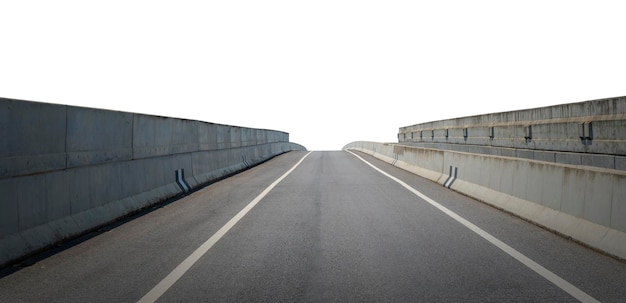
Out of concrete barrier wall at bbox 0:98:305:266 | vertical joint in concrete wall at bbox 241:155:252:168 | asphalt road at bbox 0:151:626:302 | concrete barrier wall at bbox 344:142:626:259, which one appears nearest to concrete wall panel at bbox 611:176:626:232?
concrete barrier wall at bbox 344:142:626:259

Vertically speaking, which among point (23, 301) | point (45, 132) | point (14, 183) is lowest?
point (23, 301)

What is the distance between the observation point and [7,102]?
22.6 feet

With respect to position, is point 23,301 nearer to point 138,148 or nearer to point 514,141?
point 138,148

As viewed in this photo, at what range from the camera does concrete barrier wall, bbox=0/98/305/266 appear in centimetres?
686

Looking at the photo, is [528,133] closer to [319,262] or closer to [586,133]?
[586,133]

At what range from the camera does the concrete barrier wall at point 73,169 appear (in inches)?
270

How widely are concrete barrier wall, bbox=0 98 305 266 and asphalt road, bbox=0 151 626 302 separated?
0.50 meters

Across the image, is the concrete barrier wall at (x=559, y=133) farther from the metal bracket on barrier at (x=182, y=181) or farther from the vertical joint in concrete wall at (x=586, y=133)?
the metal bracket on barrier at (x=182, y=181)

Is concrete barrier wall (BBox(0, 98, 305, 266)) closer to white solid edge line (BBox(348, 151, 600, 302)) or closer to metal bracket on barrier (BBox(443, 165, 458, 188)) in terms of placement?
white solid edge line (BBox(348, 151, 600, 302))

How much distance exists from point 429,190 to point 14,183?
10.1 meters

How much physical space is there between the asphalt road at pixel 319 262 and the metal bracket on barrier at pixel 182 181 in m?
3.35

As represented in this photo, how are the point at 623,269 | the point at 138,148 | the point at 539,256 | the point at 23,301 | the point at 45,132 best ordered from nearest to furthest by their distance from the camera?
the point at 23,301, the point at 623,269, the point at 539,256, the point at 45,132, the point at 138,148

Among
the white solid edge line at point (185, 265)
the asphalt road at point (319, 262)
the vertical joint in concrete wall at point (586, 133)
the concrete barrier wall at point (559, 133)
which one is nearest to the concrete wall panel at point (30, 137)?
the asphalt road at point (319, 262)

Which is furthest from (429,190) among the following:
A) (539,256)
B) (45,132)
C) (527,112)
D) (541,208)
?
(527,112)
